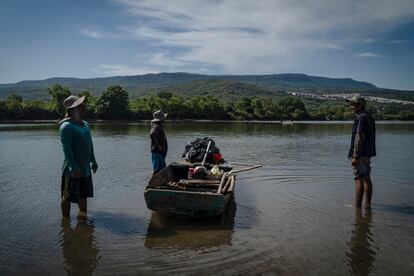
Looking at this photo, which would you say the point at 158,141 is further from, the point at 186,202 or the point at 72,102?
the point at 72,102

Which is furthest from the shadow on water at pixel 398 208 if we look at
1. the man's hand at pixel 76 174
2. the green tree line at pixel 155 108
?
the green tree line at pixel 155 108

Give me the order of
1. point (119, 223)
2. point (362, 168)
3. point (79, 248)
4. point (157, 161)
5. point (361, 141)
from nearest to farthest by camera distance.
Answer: point (79, 248)
point (119, 223)
point (361, 141)
point (362, 168)
point (157, 161)

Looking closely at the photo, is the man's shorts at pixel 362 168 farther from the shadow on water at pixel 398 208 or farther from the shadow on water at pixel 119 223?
the shadow on water at pixel 119 223

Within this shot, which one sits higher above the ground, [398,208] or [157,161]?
[157,161]

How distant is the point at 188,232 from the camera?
759cm

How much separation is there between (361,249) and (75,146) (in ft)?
18.0

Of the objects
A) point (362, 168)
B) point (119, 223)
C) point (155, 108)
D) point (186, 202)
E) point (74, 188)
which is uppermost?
point (155, 108)

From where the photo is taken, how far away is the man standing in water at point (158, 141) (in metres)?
10.0

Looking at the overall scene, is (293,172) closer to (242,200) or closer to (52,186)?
(242,200)

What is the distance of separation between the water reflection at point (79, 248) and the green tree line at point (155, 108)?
8626 centimetres

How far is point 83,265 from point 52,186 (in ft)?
22.4

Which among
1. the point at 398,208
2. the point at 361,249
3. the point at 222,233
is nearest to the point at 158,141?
the point at 222,233

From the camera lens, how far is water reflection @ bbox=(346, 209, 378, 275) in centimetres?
596

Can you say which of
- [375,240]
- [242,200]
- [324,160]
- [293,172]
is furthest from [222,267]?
[324,160]
